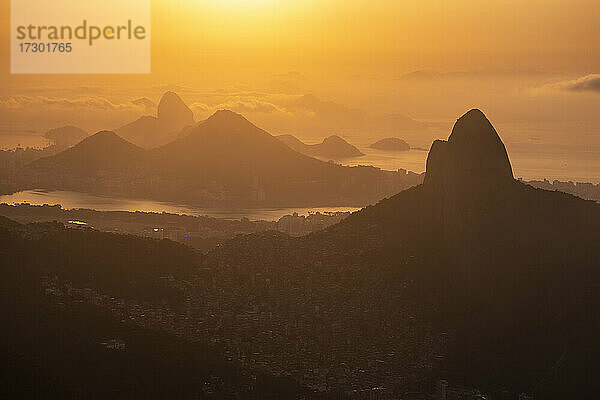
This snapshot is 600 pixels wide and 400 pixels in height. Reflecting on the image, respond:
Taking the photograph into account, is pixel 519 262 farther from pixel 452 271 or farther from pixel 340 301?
pixel 340 301

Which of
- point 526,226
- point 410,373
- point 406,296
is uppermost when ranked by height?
point 526,226

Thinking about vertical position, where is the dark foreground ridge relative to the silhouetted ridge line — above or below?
below

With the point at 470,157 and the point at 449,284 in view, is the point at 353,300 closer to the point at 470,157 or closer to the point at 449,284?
the point at 449,284

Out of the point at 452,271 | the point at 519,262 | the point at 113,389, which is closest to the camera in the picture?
the point at 113,389

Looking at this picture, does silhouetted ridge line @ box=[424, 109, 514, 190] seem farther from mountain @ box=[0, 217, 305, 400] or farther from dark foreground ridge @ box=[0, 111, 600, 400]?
mountain @ box=[0, 217, 305, 400]

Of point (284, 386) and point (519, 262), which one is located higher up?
point (519, 262)

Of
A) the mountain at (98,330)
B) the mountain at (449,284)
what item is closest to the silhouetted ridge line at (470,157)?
the mountain at (449,284)

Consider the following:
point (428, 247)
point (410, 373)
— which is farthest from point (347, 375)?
point (428, 247)


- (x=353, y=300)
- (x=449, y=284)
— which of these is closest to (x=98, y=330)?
(x=353, y=300)

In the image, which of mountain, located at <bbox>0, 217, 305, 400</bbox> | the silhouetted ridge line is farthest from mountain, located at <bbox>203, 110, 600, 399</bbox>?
mountain, located at <bbox>0, 217, 305, 400</bbox>

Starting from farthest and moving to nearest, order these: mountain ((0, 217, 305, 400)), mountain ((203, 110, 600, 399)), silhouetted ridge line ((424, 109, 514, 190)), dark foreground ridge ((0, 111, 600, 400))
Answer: silhouetted ridge line ((424, 109, 514, 190)) → mountain ((203, 110, 600, 399)) → dark foreground ridge ((0, 111, 600, 400)) → mountain ((0, 217, 305, 400))
